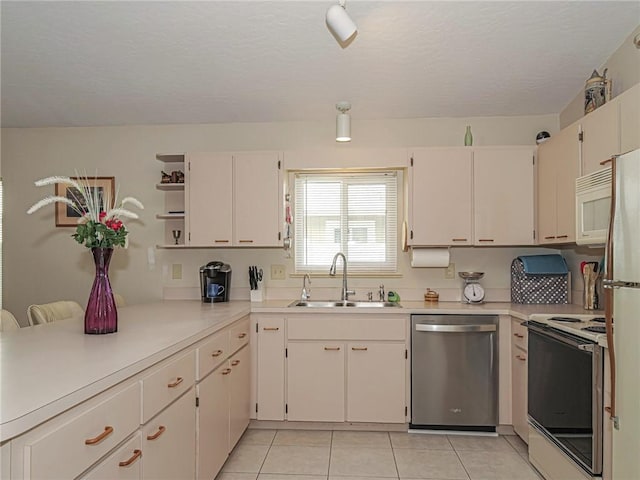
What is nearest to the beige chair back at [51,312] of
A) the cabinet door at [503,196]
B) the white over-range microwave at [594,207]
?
the cabinet door at [503,196]

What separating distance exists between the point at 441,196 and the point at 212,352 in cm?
211

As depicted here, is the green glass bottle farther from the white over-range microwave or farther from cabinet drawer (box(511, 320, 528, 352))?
cabinet drawer (box(511, 320, 528, 352))

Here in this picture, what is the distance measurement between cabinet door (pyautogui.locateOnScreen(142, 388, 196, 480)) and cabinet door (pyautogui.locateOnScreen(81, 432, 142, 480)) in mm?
51

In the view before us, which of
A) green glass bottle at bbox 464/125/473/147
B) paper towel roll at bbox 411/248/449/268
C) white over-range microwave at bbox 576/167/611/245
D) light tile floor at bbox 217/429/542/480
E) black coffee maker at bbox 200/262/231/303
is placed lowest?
light tile floor at bbox 217/429/542/480

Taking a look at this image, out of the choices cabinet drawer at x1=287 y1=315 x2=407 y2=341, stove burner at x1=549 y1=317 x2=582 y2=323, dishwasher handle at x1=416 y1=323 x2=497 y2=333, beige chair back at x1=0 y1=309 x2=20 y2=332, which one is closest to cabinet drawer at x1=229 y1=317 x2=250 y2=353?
cabinet drawer at x1=287 y1=315 x2=407 y2=341

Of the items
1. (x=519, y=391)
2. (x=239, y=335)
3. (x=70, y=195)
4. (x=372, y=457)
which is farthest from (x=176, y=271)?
(x=519, y=391)

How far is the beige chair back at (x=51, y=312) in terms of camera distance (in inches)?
110

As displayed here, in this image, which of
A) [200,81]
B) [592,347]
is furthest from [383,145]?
[592,347]

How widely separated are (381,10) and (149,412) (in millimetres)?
2283

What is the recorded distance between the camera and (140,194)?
425 cm

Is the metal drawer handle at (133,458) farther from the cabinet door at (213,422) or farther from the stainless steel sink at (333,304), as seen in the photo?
the stainless steel sink at (333,304)

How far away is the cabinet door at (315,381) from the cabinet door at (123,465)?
1.89 meters

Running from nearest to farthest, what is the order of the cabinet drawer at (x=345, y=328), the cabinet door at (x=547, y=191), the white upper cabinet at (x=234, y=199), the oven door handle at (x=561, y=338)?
1. the oven door handle at (x=561, y=338)
2. the cabinet door at (x=547, y=191)
3. the cabinet drawer at (x=345, y=328)
4. the white upper cabinet at (x=234, y=199)

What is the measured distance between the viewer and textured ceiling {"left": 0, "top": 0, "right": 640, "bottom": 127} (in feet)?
8.94
